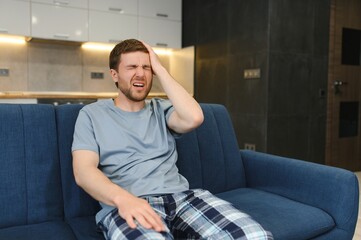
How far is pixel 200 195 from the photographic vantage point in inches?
55.4

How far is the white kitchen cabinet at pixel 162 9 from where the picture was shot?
462 cm

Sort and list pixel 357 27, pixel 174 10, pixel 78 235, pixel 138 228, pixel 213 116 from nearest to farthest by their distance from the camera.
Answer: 1. pixel 138 228
2. pixel 78 235
3. pixel 213 116
4. pixel 357 27
5. pixel 174 10

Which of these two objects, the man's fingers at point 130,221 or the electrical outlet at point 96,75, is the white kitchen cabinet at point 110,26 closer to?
the electrical outlet at point 96,75

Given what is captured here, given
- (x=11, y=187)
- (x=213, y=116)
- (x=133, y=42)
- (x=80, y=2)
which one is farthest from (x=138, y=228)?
(x=80, y=2)

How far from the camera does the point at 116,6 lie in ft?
14.6

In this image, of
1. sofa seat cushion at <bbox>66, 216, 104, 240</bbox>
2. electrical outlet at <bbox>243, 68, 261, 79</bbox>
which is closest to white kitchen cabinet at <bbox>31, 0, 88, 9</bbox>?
electrical outlet at <bbox>243, 68, 261, 79</bbox>

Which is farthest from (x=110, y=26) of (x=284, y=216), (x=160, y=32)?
(x=284, y=216)

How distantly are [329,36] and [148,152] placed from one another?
139 inches

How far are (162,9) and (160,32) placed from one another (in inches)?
12.3

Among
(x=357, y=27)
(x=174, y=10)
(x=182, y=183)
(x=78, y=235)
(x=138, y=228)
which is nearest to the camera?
(x=138, y=228)

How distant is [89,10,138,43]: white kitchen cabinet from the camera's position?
4328mm

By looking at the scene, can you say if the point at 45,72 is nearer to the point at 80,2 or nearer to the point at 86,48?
the point at 86,48

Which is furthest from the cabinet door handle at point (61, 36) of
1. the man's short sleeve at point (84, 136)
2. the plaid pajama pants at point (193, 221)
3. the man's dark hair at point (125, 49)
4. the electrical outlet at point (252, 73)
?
the plaid pajama pants at point (193, 221)

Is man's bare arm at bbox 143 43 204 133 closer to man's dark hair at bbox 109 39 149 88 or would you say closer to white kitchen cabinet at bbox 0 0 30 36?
man's dark hair at bbox 109 39 149 88
